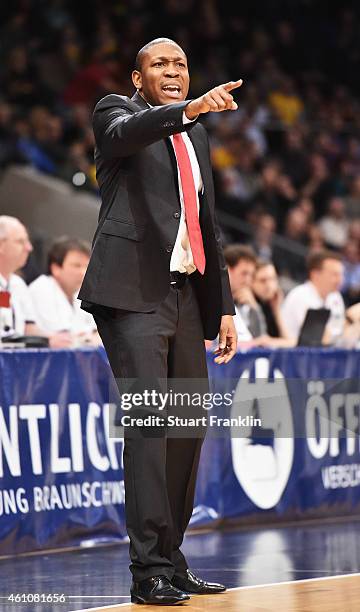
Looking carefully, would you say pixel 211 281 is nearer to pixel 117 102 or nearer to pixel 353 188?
pixel 117 102

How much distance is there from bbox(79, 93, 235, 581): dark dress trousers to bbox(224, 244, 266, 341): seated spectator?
365 centimetres

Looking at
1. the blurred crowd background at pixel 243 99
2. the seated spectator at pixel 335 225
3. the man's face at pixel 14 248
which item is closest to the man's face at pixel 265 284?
the man's face at pixel 14 248

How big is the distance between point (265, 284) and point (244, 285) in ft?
1.72

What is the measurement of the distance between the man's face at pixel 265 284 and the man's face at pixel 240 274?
441 millimetres

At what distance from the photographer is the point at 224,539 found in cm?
702

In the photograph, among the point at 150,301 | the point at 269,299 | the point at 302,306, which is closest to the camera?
the point at 150,301

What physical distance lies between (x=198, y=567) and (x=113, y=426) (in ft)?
4.49

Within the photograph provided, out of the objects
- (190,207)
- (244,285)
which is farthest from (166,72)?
(244,285)

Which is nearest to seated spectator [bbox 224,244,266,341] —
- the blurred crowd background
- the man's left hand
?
the man's left hand

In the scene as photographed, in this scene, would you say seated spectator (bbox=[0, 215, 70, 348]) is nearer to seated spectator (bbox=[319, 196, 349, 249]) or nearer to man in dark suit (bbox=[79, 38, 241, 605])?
man in dark suit (bbox=[79, 38, 241, 605])

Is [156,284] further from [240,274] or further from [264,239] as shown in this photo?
[264,239]

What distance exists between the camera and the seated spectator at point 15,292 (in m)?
7.30

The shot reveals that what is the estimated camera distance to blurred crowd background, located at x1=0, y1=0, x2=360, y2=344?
13.6 metres

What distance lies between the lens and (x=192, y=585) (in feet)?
16.2
